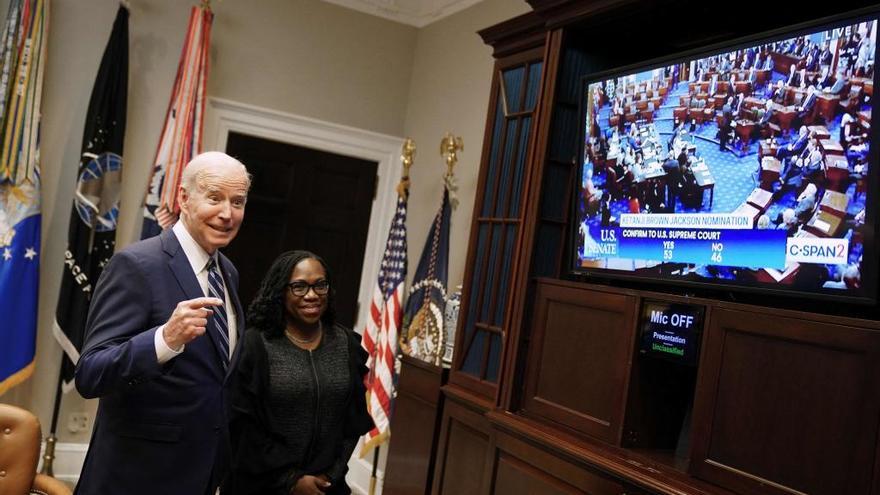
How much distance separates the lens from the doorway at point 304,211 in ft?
16.6

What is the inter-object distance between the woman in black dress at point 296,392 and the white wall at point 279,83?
172cm

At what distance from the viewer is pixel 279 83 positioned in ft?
16.7

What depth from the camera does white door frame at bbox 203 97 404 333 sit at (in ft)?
16.3

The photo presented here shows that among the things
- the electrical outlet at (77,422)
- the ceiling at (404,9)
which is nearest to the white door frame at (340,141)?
the ceiling at (404,9)

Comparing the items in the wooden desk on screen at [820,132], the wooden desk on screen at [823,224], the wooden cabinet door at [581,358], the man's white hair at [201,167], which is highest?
the wooden desk on screen at [820,132]

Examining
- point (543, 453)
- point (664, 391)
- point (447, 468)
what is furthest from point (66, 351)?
point (664, 391)

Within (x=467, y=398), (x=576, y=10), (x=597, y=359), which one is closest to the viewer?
(x=597, y=359)

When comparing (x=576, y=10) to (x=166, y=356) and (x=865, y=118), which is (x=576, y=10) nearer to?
(x=865, y=118)

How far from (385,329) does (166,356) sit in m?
2.68

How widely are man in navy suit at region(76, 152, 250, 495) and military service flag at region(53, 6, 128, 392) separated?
2730mm

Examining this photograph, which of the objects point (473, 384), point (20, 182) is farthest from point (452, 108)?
point (20, 182)

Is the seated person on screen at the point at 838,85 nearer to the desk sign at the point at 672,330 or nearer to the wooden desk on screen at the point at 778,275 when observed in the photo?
the wooden desk on screen at the point at 778,275

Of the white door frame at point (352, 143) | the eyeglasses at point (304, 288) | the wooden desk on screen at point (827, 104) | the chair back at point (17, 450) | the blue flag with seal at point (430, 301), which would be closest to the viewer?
the wooden desk on screen at point (827, 104)

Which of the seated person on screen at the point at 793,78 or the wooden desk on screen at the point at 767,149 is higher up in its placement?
the seated person on screen at the point at 793,78
